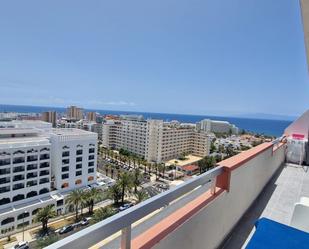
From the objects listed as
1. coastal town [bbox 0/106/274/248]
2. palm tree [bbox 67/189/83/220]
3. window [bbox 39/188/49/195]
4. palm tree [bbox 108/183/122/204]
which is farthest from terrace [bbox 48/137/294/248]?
window [bbox 39/188/49/195]

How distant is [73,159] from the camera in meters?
21.8

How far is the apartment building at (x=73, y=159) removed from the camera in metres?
20.7

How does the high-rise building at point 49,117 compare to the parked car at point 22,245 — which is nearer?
the parked car at point 22,245

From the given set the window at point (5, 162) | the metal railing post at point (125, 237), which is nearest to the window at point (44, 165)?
the window at point (5, 162)

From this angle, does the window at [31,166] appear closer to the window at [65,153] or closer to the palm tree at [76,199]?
the window at [65,153]

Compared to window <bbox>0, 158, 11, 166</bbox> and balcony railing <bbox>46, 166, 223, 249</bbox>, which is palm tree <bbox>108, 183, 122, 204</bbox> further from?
balcony railing <bbox>46, 166, 223, 249</bbox>

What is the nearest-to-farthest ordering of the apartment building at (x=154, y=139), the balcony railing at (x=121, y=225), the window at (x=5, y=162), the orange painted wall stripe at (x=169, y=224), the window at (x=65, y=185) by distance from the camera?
the balcony railing at (x=121, y=225) → the orange painted wall stripe at (x=169, y=224) → the window at (x=5, y=162) → the window at (x=65, y=185) → the apartment building at (x=154, y=139)

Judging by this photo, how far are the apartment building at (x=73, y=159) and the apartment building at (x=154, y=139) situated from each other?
15.6 metres

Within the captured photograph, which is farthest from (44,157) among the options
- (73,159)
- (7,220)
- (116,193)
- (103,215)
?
(103,215)

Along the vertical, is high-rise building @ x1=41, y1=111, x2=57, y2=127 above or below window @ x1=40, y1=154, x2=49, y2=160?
above

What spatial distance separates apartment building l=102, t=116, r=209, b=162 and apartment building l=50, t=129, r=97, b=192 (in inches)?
614

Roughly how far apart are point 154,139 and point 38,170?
21.0 metres

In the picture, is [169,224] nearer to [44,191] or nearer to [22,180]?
[22,180]

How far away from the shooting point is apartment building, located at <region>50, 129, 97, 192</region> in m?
20.7
